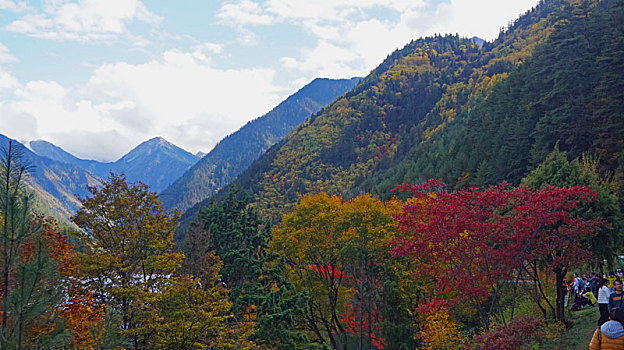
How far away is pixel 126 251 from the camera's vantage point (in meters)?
18.2

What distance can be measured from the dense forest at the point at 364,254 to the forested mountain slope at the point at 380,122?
71763 mm

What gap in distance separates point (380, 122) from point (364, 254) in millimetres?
141729

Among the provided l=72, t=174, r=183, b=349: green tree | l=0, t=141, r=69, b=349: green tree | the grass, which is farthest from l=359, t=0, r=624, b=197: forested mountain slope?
l=0, t=141, r=69, b=349: green tree

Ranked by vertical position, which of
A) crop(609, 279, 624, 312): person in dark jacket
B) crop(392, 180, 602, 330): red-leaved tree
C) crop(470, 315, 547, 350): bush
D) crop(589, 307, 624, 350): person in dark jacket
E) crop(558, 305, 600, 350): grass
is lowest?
crop(558, 305, 600, 350): grass

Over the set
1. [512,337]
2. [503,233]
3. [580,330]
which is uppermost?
[503,233]

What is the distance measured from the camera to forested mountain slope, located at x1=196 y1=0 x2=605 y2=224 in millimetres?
126688

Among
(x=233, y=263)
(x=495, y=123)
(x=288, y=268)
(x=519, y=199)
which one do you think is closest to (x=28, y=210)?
(x=519, y=199)

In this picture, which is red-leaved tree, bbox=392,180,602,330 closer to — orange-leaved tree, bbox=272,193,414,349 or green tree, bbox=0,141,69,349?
orange-leaved tree, bbox=272,193,414,349

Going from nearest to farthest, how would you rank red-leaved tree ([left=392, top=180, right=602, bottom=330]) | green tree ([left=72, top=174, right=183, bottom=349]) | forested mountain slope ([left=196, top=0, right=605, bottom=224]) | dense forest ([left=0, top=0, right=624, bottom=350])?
dense forest ([left=0, top=0, right=624, bottom=350]) → red-leaved tree ([left=392, top=180, right=602, bottom=330]) → green tree ([left=72, top=174, right=183, bottom=349]) → forested mountain slope ([left=196, top=0, right=605, bottom=224])

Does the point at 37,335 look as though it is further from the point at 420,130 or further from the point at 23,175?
the point at 420,130

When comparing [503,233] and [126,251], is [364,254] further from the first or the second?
[126,251]

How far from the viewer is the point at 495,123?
55.0m

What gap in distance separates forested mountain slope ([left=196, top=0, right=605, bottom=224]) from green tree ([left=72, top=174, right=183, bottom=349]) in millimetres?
90949

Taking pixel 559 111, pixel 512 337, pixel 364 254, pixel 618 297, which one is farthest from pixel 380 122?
pixel 618 297
